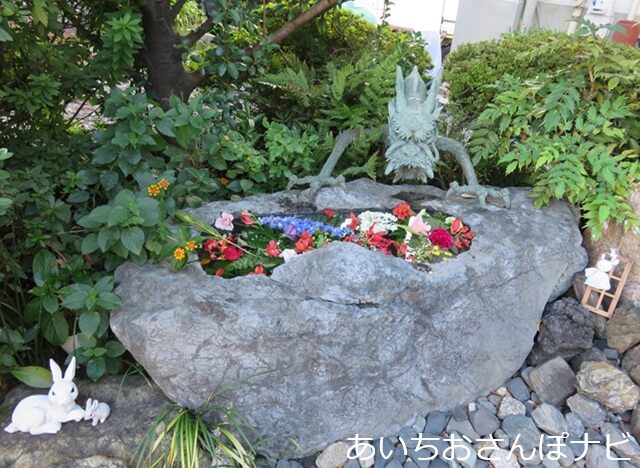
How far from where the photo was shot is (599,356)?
9.29 feet

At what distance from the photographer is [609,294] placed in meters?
2.90

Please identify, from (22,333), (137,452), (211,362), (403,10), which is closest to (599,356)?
(211,362)

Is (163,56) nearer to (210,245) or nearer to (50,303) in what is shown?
(210,245)

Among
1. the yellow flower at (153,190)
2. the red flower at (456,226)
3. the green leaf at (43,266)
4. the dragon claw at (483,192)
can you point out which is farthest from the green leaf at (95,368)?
the dragon claw at (483,192)

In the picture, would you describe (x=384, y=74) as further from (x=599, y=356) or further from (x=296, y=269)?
(x=599, y=356)

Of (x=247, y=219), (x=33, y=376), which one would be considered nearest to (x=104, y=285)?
(x=33, y=376)

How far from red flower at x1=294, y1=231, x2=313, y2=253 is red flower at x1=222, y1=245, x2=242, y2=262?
0.31 meters

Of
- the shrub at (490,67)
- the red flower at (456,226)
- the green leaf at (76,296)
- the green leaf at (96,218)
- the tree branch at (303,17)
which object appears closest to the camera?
the green leaf at (76,296)

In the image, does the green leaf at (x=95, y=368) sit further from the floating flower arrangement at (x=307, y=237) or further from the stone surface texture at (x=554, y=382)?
the stone surface texture at (x=554, y=382)

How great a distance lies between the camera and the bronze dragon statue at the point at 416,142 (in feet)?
9.42

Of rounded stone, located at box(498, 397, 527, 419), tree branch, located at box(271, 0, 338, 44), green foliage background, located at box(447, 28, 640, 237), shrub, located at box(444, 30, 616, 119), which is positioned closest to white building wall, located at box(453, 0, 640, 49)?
shrub, located at box(444, 30, 616, 119)

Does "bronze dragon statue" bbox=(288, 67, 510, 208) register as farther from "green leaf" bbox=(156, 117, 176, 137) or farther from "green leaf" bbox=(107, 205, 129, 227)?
"green leaf" bbox=(107, 205, 129, 227)

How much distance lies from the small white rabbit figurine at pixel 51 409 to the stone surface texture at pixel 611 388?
2619 millimetres

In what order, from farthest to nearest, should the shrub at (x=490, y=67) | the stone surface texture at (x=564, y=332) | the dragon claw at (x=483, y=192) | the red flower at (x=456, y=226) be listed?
the shrub at (x=490, y=67) → the dragon claw at (x=483, y=192) → the red flower at (x=456, y=226) → the stone surface texture at (x=564, y=332)
